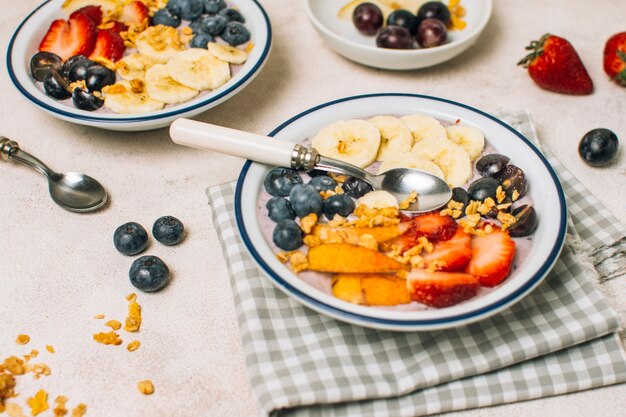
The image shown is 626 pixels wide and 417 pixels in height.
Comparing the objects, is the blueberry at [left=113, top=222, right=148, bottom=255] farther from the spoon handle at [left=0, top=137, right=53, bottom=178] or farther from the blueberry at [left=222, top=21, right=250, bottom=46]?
the blueberry at [left=222, top=21, right=250, bottom=46]

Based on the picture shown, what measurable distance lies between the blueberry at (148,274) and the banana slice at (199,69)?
0.51m

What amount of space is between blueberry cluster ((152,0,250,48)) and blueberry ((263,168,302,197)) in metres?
0.60

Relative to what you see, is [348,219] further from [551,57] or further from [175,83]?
[551,57]

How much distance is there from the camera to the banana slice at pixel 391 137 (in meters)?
1.35

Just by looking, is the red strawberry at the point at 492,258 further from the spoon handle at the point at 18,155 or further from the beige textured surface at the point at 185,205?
the spoon handle at the point at 18,155

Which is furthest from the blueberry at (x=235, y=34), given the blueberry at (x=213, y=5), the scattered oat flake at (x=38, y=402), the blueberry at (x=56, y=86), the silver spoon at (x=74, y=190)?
the scattered oat flake at (x=38, y=402)

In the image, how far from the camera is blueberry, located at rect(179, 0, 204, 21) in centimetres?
178

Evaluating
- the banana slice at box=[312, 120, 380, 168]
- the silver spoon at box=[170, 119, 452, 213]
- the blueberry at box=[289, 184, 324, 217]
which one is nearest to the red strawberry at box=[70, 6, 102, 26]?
the silver spoon at box=[170, 119, 452, 213]

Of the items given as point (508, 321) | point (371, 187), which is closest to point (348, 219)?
point (371, 187)

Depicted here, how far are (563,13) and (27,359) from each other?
6.21 feet

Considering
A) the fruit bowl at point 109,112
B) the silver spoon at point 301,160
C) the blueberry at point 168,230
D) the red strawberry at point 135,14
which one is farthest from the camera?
the red strawberry at point 135,14

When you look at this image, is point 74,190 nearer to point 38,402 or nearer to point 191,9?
point 38,402

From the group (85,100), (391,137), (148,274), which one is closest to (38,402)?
(148,274)

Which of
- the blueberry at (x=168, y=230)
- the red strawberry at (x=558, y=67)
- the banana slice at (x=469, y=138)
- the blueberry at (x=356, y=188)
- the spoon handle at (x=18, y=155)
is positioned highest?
the red strawberry at (x=558, y=67)
